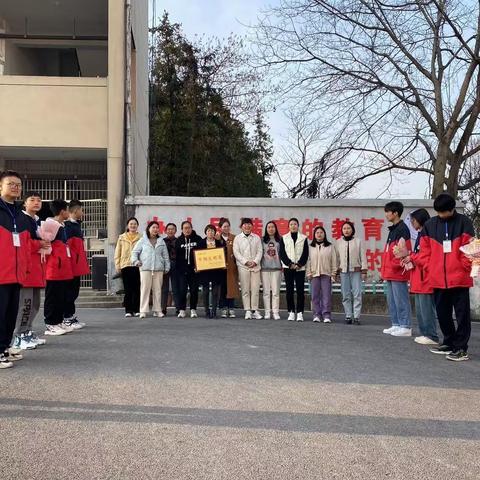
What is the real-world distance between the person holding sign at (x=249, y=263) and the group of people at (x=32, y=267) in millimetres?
3051

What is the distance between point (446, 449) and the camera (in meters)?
4.11

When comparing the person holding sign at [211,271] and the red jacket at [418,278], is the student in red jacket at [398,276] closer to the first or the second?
the red jacket at [418,278]

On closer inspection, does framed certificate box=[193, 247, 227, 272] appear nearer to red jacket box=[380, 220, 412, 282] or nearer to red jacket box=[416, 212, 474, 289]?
red jacket box=[380, 220, 412, 282]

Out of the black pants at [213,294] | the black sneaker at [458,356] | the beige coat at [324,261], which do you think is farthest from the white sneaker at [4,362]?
the beige coat at [324,261]

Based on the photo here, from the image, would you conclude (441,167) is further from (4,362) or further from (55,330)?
(4,362)

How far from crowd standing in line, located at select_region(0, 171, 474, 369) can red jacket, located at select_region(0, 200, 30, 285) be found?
10mm

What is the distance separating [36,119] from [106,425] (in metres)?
13.0

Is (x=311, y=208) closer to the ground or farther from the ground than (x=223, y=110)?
closer to the ground

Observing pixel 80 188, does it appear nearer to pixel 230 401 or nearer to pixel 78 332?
pixel 78 332

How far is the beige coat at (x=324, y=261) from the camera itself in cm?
1105

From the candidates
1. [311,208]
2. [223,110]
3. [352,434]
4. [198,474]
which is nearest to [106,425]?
[198,474]

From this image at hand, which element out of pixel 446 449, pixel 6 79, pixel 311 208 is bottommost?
pixel 446 449

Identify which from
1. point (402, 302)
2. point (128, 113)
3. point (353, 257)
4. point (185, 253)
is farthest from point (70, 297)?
point (128, 113)

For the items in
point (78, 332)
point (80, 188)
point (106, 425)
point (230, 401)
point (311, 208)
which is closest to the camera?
point (106, 425)
